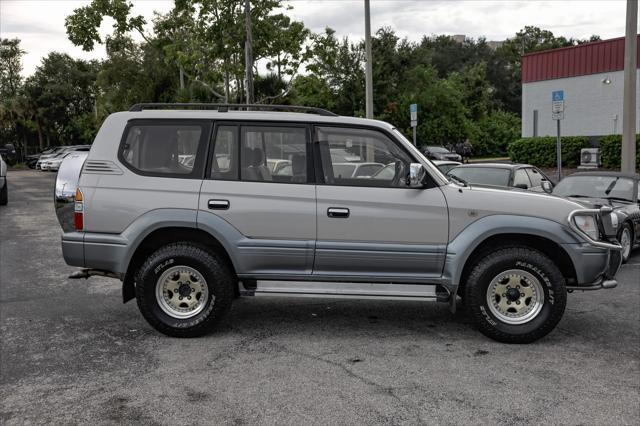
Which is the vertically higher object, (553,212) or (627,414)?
(553,212)

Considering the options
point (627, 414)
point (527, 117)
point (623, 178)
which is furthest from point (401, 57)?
point (627, 414)


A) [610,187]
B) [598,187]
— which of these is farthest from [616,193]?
[598,187]

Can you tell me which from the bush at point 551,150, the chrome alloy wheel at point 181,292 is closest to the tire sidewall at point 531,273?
the chrome alloy wheel at point 181,292

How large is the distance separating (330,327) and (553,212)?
228 centimetres

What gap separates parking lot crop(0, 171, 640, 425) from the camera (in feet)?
13.4

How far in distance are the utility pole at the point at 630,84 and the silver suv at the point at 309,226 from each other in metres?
9.24

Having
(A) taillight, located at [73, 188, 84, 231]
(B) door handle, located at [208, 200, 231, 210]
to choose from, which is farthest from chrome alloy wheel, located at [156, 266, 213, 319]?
(A) taillight, located at [73, 188, 84, 231]

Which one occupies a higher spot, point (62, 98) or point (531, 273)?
point (62, 98)

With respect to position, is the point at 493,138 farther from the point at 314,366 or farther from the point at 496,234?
the point at 314,366

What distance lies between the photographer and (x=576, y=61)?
1126 inches

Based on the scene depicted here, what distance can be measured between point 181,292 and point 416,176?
2.34m

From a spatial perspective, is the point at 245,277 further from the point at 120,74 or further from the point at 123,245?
the point at 120,74

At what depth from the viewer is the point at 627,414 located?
4047 mm

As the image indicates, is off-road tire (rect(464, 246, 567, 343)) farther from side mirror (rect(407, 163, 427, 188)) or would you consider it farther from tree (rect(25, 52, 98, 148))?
tree (rect(25, 52, 98, 148))
